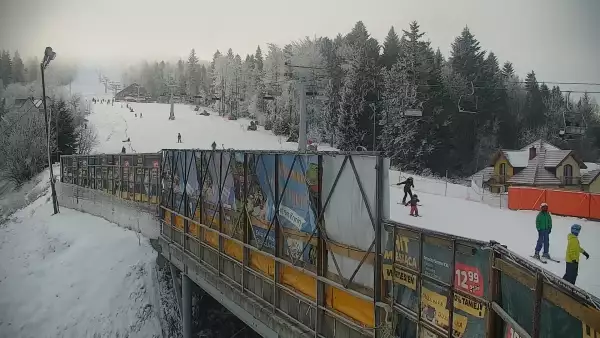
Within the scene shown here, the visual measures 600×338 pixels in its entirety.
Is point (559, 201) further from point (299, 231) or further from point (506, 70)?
point (506, 70)

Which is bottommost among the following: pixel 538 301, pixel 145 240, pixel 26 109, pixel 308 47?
pixel 145 240

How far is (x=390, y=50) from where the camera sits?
45406mm

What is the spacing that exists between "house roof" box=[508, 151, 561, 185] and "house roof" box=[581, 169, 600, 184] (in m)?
1.90

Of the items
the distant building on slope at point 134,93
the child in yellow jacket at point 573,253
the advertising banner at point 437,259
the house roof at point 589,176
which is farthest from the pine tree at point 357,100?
the distant building on slope at point 134,93

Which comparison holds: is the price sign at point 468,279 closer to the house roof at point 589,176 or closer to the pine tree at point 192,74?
the house roof at point 589,176

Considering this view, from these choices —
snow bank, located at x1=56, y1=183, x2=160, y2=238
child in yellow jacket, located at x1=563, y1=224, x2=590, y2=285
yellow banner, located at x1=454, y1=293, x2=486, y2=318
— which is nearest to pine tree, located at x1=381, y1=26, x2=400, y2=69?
snow bank, located at x1=56, y1=183, x2=160, y2=238

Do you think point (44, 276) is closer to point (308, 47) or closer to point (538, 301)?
point (538, 301)

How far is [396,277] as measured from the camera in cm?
528

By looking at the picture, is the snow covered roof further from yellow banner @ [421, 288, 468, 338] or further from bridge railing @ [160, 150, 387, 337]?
yellow banner @ [421, 288, 468, 338]

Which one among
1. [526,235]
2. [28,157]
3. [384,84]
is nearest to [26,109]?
[28,157]

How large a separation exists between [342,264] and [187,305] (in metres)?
7.47

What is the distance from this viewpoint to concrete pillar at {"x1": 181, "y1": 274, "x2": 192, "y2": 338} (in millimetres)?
12234

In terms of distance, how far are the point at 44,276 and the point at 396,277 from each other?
13600 millimetres

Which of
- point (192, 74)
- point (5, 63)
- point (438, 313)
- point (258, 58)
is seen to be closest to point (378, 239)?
point (438, 313)
